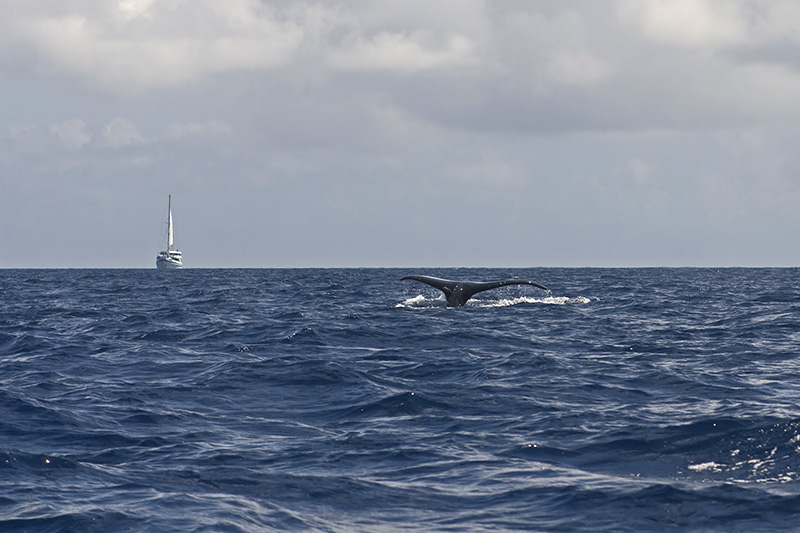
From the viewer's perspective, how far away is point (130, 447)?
11.8 metres

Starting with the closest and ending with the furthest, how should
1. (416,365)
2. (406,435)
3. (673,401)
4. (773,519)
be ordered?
(773,519)
(406,435)
(673,401)
(416,365)

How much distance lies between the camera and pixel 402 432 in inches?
494

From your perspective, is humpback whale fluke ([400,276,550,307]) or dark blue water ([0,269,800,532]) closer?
dark blue water ([0,269,800,532])

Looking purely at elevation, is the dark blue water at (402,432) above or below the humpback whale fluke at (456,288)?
below

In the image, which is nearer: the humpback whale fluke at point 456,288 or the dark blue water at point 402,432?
the dark blue water at point 402,432

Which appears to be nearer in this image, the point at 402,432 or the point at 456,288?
the point at 402,432

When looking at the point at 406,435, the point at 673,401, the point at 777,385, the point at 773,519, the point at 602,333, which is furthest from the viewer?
the point at 602,333

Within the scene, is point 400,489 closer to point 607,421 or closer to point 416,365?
point 607,421

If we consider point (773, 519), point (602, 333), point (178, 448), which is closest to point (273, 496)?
point (178, 448)

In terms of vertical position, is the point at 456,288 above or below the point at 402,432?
above

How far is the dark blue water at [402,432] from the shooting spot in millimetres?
8992

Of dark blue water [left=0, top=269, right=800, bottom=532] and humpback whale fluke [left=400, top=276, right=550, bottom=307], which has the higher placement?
humpback whale fluke [left=400, top=276, right=550, bottom=307]

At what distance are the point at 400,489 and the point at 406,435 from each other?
257 centimetres

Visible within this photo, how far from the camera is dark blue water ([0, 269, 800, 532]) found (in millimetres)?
8992
